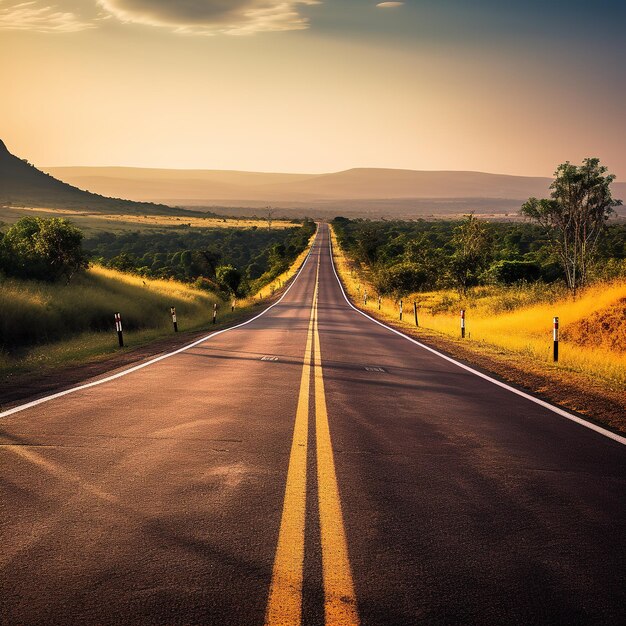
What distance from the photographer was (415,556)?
3.49 m

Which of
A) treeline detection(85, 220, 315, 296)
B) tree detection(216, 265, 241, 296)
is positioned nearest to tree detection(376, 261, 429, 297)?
treeline detection(85, 220, 315, 296)

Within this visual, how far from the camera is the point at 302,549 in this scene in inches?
140

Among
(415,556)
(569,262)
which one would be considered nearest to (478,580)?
(415,556)

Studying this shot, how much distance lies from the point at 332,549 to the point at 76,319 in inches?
781

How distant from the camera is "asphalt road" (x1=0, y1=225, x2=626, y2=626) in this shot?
116 inches

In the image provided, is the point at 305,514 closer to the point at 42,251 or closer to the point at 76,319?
the point at 76,319

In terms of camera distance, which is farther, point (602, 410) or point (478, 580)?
point (602, 410)

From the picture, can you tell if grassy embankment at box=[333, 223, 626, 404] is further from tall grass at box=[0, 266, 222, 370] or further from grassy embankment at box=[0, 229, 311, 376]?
tall grass at box=[0, 266, 222, 370]

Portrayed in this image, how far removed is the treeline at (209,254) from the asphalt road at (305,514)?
148 ft

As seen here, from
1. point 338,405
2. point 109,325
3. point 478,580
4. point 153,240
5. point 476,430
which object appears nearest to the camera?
point 478,580

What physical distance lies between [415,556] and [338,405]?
184 inches

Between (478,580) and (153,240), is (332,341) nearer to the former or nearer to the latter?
(478,580)

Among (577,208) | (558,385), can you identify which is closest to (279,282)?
(577,208)

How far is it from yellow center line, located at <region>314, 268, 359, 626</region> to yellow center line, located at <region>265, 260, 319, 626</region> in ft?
0.48
